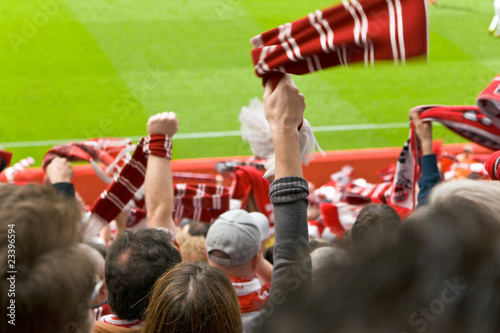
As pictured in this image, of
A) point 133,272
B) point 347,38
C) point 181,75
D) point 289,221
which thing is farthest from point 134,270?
point 181,75

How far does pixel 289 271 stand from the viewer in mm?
1527

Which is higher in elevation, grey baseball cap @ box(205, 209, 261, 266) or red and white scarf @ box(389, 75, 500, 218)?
red and white scarf @ box(389, 75, 500, 218)

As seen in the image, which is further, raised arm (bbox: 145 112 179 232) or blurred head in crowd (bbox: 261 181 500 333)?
raised arm (bbox: 145 112 179 232)

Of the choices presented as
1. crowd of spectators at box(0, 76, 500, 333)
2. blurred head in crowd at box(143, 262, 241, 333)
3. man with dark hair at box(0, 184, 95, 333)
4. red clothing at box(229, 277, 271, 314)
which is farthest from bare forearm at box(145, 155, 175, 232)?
man with dark hair at box(0, 184, 95, 333)

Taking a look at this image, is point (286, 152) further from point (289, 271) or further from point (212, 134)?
point (212, 134)

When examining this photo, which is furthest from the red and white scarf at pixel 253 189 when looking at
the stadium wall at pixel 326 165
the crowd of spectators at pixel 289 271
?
the crowd of spectators at pixel 289 271

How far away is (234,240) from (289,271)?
1108 millimetres

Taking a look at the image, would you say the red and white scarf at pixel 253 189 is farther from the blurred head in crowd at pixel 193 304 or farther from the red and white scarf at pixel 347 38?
the blurred head in crowd at pixel 193 304

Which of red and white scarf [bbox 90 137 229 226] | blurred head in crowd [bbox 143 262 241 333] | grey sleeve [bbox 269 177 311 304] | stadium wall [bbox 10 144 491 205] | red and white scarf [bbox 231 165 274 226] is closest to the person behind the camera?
blurred head in crowd [bbox 143 262 241 333]

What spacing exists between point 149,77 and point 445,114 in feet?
21.5

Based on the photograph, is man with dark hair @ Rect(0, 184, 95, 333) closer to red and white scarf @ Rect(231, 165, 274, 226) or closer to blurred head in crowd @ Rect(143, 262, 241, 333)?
blurred head in crowd @ Rect(143, 262, 241, 333)

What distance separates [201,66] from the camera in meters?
10.4

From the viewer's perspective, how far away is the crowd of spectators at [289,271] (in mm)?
867

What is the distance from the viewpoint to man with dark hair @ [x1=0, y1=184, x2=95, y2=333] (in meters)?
1.23
